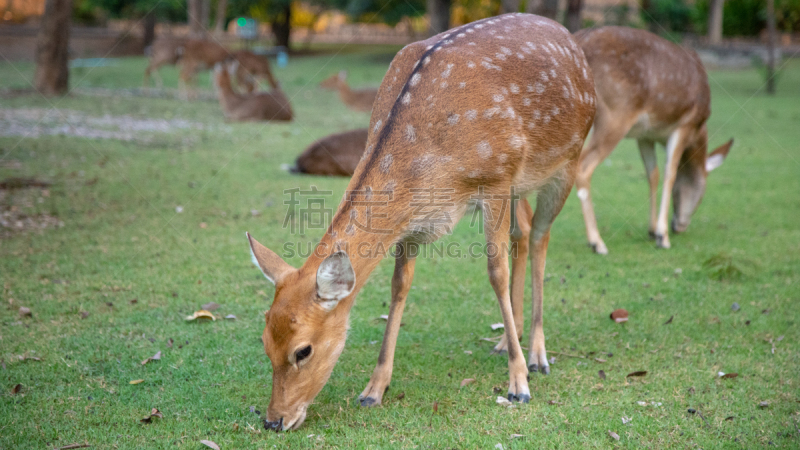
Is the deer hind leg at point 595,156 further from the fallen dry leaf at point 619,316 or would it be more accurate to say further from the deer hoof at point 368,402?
the deer hoof at point 368,402

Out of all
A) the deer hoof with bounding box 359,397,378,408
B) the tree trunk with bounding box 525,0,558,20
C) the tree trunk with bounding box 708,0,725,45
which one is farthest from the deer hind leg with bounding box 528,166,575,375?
the tree trunk with bounding box 708,0,725,45

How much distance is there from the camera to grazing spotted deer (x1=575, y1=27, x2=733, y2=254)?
6844 millimetres

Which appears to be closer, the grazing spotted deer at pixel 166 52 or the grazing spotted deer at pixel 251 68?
the grazing spotted deer at pixel 166 52

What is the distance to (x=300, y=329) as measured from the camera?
3258 mm

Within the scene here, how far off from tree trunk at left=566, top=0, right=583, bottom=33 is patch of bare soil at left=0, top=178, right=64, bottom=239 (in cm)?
999

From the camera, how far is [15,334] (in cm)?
450

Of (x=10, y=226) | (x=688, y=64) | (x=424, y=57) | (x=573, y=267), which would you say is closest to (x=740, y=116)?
(x=688, y=64)

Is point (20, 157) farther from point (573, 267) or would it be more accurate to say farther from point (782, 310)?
point (782, 310)

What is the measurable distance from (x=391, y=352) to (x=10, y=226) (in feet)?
15.7

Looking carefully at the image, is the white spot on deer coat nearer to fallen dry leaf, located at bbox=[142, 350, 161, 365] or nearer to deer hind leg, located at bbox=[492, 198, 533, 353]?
deer hind leg, located at bbox=[492, 198, 533, 353]

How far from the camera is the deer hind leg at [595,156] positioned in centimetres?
693

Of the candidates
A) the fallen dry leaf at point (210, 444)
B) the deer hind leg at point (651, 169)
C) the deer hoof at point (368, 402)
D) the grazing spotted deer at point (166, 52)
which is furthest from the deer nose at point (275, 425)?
the grazing spotted deer at point (166, 52)

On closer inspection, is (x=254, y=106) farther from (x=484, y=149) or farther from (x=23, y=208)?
(x=484, y=149)

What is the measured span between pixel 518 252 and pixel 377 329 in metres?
1.21
